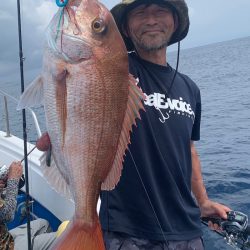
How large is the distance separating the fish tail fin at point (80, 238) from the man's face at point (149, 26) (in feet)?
4.03

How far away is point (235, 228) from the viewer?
3000 millimetres

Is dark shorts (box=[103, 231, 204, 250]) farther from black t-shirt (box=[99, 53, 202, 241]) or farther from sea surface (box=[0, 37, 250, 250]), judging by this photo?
sea surface (box=[0, 37, 250, 250])

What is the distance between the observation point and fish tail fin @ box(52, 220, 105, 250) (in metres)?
1.71

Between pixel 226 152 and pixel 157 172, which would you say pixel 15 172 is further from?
pixel 226 152

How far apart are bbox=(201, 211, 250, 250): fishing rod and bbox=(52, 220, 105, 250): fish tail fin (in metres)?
1.58

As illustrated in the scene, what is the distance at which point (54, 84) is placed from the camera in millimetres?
1594

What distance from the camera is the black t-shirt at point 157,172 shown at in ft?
7.22

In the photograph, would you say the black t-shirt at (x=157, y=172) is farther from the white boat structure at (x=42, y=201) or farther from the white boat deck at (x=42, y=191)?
the white boat structure at (x=42, y=201)

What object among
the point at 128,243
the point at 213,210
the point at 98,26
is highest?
the point at 98,26

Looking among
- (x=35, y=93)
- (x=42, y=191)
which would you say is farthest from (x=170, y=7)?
(x=42, y=191)

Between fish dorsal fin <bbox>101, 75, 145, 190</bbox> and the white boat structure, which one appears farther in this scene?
the white boat structure

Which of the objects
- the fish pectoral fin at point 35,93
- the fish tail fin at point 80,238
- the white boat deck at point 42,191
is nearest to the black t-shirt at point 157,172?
the fish tail fin at point 80,238

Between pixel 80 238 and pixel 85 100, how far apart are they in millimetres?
654

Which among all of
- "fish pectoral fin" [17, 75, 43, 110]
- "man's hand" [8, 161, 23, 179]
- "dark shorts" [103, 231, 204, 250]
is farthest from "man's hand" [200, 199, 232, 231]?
"man's hand" [8, 161, 23, 179]
